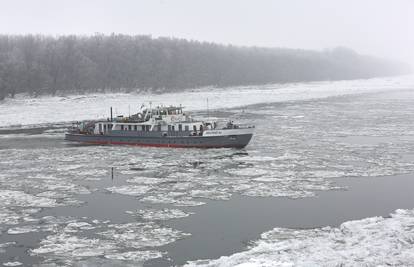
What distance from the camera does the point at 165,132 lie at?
1892 inches

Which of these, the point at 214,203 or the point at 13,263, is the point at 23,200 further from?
the point at 214,203

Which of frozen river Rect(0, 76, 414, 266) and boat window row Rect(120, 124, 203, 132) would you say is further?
A: boat window row Rect(120, 124, 203, 132)

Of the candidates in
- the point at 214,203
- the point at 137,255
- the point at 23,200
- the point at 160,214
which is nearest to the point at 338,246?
the point at 137,255

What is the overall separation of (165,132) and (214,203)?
2342 centimetres

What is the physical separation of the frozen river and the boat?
166cm

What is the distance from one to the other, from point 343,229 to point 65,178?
62.9 ft

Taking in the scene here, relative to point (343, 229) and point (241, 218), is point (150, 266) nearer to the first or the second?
point (241, 218)

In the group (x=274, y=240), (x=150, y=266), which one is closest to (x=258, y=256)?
(x=274, y=240)

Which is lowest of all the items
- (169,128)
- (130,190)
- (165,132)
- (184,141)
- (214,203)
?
(214,203)

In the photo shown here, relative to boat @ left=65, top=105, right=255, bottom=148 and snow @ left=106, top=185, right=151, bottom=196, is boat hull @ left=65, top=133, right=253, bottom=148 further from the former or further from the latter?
snow @ left=106, top=185, right=151, bottom=196

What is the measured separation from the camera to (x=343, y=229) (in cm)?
2030

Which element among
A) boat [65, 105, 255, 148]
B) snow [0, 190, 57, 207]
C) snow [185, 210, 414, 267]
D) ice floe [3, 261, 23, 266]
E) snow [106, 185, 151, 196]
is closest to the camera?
snow [185, 210, 414, 267]

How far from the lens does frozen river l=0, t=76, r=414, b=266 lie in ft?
59.9

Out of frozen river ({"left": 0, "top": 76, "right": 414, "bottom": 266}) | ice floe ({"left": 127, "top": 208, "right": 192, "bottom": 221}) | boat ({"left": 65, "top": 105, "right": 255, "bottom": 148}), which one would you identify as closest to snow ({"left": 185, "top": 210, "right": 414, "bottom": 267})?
frozen river ({"left": 0, "top": 76, "right": 414, "bottom": 266})
